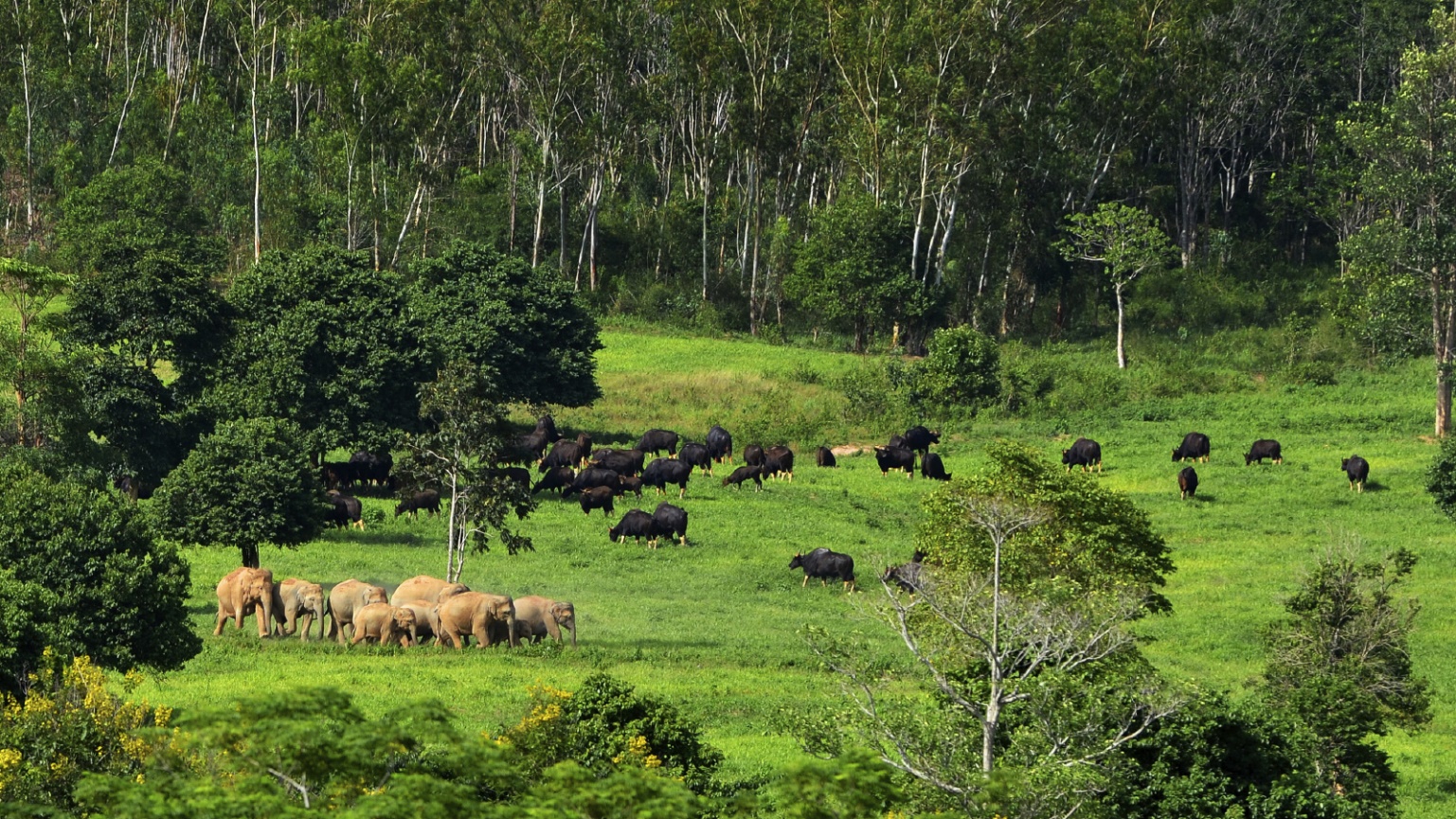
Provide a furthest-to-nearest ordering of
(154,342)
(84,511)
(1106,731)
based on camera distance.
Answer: (154,342)
(84,511)
(1106,731)

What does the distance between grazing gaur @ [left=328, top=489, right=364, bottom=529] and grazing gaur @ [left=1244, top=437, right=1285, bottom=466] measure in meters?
29.0

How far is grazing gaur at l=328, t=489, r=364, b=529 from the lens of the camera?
181 ft

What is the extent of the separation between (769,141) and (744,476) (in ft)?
143

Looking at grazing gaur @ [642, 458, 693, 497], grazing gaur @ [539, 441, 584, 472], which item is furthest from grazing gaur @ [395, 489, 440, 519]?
grazing gaur @ [539, 441, 584, 472]

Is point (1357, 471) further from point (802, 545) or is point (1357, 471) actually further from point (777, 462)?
point (802, 545)

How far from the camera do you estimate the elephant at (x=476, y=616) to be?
1698 inches

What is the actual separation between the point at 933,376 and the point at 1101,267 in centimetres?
2787

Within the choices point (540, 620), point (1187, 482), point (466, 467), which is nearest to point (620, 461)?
point (466, 467)

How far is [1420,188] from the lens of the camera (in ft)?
242

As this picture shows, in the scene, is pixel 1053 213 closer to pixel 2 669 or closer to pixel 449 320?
pixel 449 320

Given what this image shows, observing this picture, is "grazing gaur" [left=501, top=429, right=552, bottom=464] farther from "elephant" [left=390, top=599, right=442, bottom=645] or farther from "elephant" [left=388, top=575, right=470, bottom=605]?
"elephant" [left=390, top=599, right=442, bottom=645]

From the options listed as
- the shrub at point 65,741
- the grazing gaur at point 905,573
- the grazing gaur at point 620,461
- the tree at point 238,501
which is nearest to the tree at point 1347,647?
the grazing gaur at point 905,573

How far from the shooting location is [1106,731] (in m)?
28.8

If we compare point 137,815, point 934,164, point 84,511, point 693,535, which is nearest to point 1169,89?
point 934,164
